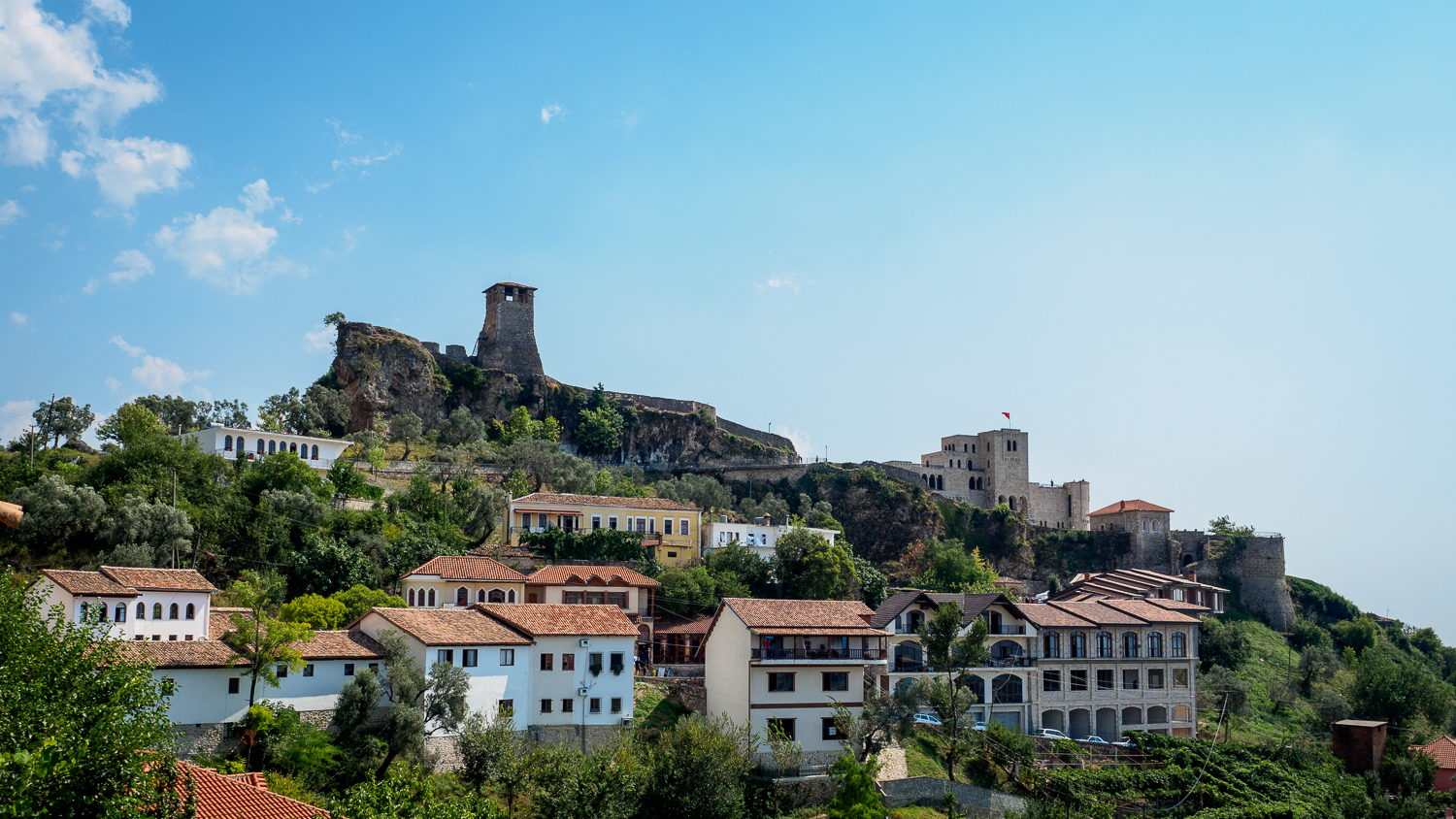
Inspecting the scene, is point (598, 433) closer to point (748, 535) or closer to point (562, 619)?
point (748, 535)

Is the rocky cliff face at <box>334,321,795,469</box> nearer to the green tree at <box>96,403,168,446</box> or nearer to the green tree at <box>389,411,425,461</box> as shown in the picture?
the green tree at <box>389,411,425,461</box>

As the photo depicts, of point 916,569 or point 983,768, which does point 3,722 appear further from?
point 916,569

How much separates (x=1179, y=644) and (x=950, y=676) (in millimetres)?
21807

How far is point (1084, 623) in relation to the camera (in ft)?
187

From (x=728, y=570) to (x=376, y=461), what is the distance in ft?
95.3

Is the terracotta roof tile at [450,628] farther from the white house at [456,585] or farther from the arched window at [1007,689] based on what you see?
the arched window at [1007,689]

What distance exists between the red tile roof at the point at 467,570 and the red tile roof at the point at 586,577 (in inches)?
42.1

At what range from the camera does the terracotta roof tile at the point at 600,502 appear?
214 ft

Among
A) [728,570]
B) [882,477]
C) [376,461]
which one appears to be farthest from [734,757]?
[882,477]

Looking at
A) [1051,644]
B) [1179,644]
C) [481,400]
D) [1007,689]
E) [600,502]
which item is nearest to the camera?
[1007,689]

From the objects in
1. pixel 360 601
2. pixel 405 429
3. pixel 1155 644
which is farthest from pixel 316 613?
pixel 1155 644

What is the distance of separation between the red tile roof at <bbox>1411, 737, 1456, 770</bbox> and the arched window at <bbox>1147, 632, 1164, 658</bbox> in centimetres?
1406

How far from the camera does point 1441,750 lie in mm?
57875

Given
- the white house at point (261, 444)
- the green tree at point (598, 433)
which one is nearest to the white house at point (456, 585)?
the white house at point (261, 444)
